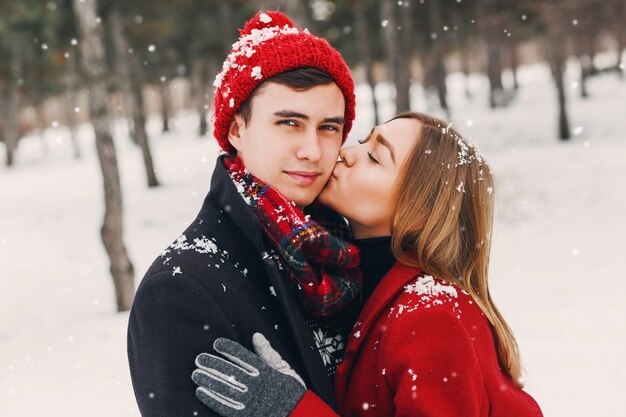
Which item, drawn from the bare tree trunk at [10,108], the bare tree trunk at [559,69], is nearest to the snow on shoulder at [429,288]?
the bare tree trunk at [559,69]

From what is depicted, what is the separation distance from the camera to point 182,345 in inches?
68.6

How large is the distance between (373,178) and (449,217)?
34cm

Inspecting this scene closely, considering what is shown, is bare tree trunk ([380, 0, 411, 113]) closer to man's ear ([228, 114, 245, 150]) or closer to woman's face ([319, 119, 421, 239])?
woman's face ([319, 119, 421, 239])

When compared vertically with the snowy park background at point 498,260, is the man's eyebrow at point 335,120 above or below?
above

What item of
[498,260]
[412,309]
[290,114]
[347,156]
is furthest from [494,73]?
[412,309]

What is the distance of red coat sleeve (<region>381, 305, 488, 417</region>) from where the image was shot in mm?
1930

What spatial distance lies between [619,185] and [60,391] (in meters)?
10.9

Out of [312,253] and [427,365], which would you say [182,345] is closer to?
[312,253]

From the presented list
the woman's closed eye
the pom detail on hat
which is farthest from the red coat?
the pom detail on hat

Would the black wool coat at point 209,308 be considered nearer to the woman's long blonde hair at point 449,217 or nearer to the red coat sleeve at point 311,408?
the red coat sleeve at point 311,408

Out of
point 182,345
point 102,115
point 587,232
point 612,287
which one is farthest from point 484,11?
point 182,345

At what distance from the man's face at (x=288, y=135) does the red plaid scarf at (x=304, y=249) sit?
8 cm

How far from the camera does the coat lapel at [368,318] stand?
2.24 m

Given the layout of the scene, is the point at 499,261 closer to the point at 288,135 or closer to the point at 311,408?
the point at 288,135
